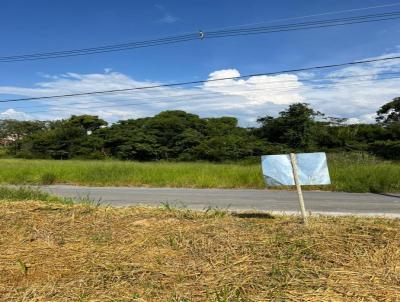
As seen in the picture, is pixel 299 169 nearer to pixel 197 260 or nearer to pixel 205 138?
pixel 197 260

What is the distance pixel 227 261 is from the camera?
14.6ft

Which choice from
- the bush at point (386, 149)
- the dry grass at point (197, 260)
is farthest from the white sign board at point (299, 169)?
the bush at point (386, 149)

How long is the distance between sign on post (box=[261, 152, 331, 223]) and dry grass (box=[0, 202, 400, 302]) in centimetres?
59

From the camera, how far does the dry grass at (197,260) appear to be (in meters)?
3.77

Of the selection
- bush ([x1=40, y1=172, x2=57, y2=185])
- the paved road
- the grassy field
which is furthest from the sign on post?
bush ([x1=40, y1=172, x2=57, y2=185])

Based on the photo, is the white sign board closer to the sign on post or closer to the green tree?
the sign on post

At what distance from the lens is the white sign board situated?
20.5 ft

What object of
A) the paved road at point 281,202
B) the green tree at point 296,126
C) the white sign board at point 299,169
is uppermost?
the green tree at point 296,126

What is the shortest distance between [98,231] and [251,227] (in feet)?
6.50

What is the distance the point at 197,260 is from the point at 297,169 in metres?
2.39

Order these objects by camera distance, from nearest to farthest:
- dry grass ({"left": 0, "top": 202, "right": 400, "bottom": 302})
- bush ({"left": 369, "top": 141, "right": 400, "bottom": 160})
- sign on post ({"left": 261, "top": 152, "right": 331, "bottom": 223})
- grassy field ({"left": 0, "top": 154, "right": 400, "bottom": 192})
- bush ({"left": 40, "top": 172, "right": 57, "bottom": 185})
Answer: dry grass ({"left": 0, "top": 202, "right": 400, "bottom": 302}), sign on post ({"left": 261, "top": 152, "right": 331, "bottom": 223}), grassy field ({"left": 0, "top": 154, "right": 400, "bottom": 192}), bush ({"left": 40, "top": 172, "right": 57, "bottom": 185}), bush ({"left": 369, "top": 141, "right": 400, "bottom": 160})

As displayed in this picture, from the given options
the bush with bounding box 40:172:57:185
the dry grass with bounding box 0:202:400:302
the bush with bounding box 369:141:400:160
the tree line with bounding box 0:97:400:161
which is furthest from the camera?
the tree line with bounding box 0:97:400:161

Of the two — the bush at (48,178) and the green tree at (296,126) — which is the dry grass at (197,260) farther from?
the green tree at (296,126)

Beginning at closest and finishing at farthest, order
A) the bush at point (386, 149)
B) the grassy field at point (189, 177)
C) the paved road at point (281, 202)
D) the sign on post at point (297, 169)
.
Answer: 1. the sign on post at point (297, 169)
2. the paved road at point (281, 202)
3. the grassy field at point (189, 177)
4. the bush at point (386, 149)
